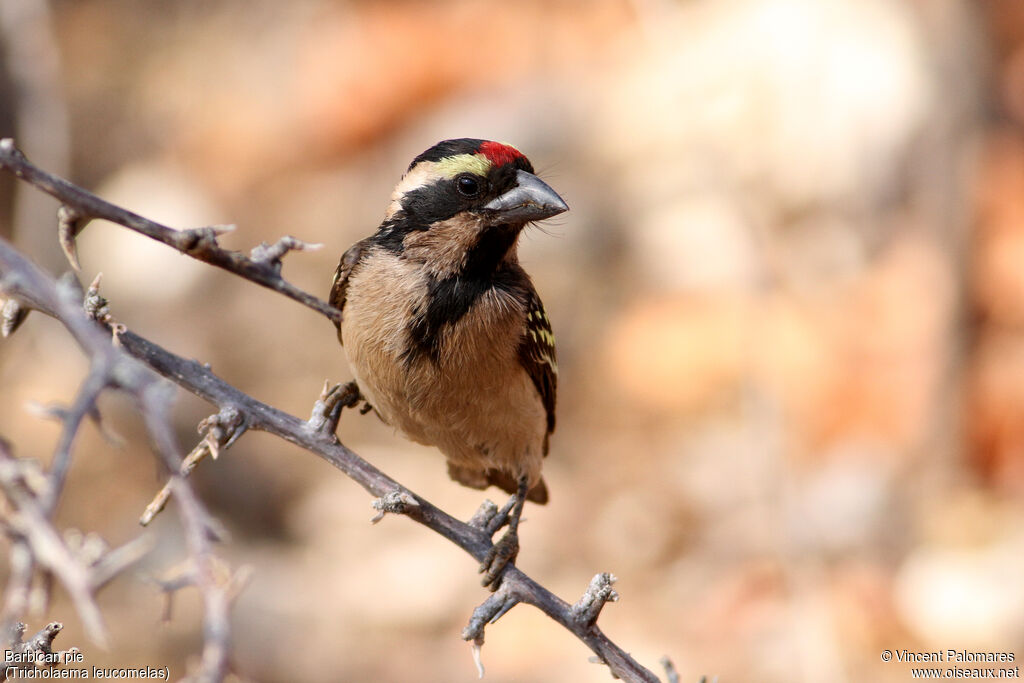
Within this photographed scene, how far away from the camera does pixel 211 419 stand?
2.67m

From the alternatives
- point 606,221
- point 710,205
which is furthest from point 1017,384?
point 606,221

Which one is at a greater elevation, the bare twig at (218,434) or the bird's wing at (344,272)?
the bird's wing at (344,272)

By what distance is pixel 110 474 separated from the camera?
9.18 m

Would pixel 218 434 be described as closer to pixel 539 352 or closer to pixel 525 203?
pixel 525 203

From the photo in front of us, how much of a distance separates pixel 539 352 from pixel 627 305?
7.31 m

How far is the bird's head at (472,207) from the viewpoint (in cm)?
376

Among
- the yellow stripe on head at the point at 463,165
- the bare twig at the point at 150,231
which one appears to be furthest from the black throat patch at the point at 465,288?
the bare twig at the point at 150,231

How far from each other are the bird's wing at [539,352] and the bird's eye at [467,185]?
530 millimetres

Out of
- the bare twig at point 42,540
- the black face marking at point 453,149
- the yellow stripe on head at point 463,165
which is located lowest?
the bare twig at point 42,540

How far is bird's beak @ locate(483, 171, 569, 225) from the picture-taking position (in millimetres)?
3709

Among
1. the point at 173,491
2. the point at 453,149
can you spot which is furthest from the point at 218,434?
the point at 453,149

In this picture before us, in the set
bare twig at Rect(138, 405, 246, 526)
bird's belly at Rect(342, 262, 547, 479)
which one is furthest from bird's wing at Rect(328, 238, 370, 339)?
bare twig at Rect(138, 405, 246, 526)

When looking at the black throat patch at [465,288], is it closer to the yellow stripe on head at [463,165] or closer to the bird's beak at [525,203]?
the bird's beak at [525,203]

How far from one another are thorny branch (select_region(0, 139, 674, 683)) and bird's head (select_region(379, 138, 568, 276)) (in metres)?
0.73
